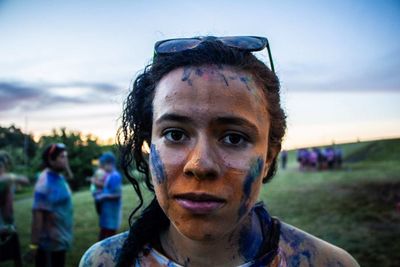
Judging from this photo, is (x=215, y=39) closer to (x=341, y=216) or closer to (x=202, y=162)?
(x=202, y=162)

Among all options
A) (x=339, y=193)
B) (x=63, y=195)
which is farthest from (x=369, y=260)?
(x=339, y=193)

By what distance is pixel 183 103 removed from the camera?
163 cm

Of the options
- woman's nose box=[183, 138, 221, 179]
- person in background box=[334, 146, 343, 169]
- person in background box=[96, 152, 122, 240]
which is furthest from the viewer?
person in background box=[334, 146, 343, 169]

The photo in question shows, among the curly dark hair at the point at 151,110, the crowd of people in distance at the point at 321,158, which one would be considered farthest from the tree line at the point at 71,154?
the curly dark hair at the point at 151,110

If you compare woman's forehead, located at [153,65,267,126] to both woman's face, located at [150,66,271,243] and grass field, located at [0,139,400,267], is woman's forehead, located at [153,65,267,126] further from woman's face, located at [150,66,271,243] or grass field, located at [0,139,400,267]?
grass field, located at [0,139,400,267]

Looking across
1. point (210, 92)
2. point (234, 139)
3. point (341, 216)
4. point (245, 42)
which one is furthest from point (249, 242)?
point (341, 216)

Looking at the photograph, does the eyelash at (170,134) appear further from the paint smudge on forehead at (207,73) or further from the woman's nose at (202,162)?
the paint smudge on forehead at (207,73)

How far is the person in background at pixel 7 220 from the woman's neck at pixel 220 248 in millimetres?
4344

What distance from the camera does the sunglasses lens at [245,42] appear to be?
1821 mm

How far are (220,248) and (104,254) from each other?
668mm

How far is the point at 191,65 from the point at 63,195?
4.31 metres

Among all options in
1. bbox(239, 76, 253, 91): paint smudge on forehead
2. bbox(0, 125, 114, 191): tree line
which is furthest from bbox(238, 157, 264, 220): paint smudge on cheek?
bbox(0, 125, 114, 191): tree line

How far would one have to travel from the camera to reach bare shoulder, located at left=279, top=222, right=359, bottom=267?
6.36 feet

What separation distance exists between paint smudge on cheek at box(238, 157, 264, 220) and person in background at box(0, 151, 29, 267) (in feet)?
15.8
